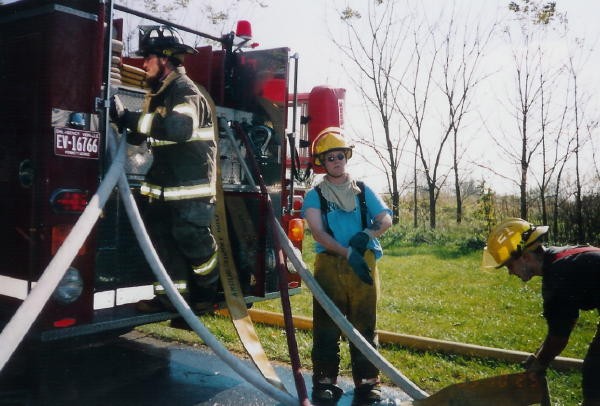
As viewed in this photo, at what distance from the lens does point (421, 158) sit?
20.0 m

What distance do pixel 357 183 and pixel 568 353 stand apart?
2555 millimetres

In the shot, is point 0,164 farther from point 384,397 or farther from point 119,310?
point 384,397

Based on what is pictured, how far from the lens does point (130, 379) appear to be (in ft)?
12.5

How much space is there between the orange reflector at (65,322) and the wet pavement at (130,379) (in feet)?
0.78

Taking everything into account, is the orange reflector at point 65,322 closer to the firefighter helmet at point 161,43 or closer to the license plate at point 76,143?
the license plate at point 76,143

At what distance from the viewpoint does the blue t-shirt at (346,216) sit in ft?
11.4

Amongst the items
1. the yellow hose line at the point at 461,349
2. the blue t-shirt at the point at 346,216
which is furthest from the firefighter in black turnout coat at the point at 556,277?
the yellow hose line at the point at 461,349

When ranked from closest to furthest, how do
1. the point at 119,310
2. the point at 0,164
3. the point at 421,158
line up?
the point at 0,164, the point at 119,310, the point at 421,158

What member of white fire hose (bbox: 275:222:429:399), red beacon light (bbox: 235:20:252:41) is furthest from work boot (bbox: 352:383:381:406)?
red beacon light (bbox: 235:20:252:41)

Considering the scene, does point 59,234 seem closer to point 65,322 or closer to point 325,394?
point 65,322

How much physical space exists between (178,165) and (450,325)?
141 inches

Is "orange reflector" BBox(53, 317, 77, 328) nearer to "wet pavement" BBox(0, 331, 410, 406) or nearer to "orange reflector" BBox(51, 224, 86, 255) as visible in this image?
"wet pavement" BBox(0, 331, 410, 406)

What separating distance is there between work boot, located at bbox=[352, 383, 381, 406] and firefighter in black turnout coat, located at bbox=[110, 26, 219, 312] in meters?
1.19

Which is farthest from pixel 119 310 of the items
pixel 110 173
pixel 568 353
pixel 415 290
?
pixel 415 290
